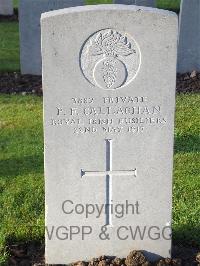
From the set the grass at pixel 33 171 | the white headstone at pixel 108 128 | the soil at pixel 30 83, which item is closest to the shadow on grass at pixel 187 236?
the grass at pixel 33 171

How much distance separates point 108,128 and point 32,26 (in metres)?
5.83

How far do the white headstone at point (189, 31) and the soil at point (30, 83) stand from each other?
0.90ft

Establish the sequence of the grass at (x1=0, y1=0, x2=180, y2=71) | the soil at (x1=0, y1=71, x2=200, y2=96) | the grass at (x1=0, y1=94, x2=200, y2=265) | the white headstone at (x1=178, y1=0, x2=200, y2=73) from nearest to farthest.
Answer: the grass at (x1=0, y1=94, x2=200, y2=265) → the soil at (x1=0, y1=71, x2=200, y2=96) → the white headstone at (x1=178, y1=0, x2=200, y2=73) → the grass at (x1=0, y1=0, x2=180, y2=71)

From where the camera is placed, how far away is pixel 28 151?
21.7 feet

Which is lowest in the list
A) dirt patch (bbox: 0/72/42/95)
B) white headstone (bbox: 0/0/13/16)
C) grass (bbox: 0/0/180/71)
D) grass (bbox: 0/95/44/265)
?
grass (bbox: 0/95/44/265)

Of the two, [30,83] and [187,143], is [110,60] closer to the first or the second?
[187,143]

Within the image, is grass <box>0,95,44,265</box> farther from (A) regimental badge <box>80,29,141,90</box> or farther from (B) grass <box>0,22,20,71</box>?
(B) grass <box>0,22,20,71</box>

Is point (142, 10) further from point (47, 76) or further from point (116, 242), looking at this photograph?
point (116, 242)

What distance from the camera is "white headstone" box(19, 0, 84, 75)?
963 centimetres

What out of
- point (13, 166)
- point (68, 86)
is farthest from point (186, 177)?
point (68, 86)

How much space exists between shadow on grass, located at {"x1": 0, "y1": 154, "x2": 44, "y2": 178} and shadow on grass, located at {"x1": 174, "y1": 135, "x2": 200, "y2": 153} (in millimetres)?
1365

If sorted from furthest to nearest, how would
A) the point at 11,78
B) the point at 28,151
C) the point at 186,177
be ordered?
1. the point at 11,78
2. the point at 28,151
3. the point at 186,177

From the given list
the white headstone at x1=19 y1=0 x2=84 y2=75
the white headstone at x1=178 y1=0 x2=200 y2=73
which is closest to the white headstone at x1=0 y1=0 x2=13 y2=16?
the white headstone at x1=19 y1=0 x2=84 y2=75

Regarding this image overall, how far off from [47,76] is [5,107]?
4273mm
